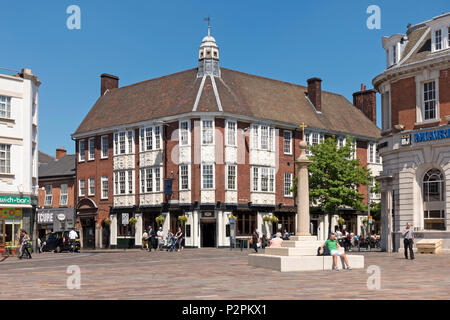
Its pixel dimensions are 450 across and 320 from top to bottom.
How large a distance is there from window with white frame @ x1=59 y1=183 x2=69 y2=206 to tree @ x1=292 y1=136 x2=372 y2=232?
26.5m

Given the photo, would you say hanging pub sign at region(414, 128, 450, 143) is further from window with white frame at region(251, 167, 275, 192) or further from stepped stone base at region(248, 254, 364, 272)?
window with white frame at region(251, 167, 275, 192)

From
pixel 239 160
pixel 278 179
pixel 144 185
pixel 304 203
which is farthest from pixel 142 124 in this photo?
pixel 304 203

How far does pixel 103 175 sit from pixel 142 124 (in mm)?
7187

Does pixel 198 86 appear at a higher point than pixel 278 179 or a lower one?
higher

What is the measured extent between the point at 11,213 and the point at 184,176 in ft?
Answer: 52.5

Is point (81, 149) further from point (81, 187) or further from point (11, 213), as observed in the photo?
point (11, 213)

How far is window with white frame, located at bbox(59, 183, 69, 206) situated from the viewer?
209 feet

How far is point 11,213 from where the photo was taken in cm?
3875

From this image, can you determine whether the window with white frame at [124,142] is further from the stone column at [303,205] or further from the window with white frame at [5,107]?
the stone column at [303,205]

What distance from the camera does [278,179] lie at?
54469 millimetres

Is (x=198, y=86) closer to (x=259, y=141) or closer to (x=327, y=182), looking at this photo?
(x=259, y=141)

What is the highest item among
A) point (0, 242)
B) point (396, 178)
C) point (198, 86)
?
point (198, 86)

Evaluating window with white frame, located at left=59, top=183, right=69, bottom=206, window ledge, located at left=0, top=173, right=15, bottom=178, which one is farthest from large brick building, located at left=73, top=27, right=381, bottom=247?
window ledge, located at left=0, top=173, right=15, bottom=178

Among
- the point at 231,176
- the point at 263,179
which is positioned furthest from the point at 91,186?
the point at 263,179
